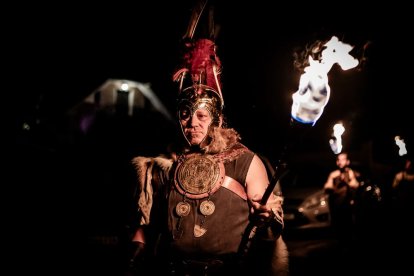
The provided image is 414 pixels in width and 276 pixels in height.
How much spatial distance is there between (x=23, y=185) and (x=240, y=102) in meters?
9.87

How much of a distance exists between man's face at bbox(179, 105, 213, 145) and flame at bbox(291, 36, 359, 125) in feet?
3.18

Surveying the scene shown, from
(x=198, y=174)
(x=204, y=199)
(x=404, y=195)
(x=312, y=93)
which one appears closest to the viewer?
(x=312, y=93)

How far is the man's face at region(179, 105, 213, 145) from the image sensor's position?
3.40m

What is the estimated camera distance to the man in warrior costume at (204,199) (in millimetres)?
2996

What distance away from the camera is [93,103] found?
1278 inches

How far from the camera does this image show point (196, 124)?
340 cm

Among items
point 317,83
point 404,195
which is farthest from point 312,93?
point 404,195

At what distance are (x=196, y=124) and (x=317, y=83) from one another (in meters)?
1.22

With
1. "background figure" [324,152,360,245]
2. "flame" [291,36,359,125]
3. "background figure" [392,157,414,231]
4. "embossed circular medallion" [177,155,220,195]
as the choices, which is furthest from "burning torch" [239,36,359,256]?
"background figure" [392,157,414,231]

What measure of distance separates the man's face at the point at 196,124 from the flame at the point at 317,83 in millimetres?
969

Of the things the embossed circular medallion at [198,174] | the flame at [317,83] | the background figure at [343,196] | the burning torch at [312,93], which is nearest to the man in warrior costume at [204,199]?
the embossed circular medallion at [198,174]

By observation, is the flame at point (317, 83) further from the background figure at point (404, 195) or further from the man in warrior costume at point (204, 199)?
the background figure at point (404, 195)

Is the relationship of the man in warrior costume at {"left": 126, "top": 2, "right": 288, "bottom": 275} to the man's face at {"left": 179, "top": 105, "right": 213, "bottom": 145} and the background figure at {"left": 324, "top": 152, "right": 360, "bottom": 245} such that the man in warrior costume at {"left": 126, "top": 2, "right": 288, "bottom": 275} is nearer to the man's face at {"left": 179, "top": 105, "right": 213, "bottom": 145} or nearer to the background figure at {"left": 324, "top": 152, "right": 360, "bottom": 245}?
the man's face at {"left": 179, "top": 105, "right": 213, "bottom": 145}

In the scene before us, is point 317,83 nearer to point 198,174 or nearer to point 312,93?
→ point 312,93
